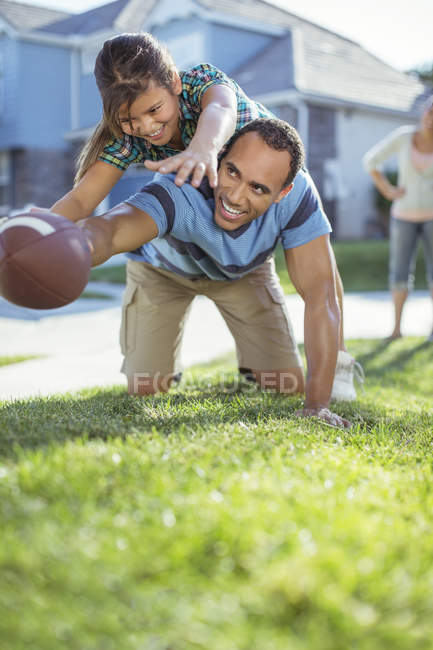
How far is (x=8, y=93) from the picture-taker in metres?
19.9

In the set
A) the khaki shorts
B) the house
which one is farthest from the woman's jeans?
the house

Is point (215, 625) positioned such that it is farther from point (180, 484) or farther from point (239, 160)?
point (239, 160)

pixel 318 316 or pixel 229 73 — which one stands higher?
pixel 318 316

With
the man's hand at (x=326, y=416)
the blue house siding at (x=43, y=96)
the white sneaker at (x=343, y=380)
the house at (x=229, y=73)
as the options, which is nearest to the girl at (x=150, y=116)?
the man's hand at (x=326, y=416)

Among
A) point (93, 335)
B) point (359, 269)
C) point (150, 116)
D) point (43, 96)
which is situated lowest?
point (359, 269)

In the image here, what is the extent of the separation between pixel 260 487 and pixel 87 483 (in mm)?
510

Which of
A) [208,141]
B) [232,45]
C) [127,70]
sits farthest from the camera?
[232,45]

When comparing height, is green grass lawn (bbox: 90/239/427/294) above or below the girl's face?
below

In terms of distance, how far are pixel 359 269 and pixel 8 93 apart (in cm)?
1190

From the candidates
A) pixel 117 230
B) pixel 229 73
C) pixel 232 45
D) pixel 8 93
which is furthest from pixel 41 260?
pixel 8 93

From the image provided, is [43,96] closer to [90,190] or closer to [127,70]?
[90,190]

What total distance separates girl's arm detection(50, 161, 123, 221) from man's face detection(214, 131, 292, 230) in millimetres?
593

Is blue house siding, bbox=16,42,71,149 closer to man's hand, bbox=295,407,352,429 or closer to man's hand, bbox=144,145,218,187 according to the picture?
man's hand, bbox=295,407,352,429

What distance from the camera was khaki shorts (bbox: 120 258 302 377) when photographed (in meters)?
4.55
